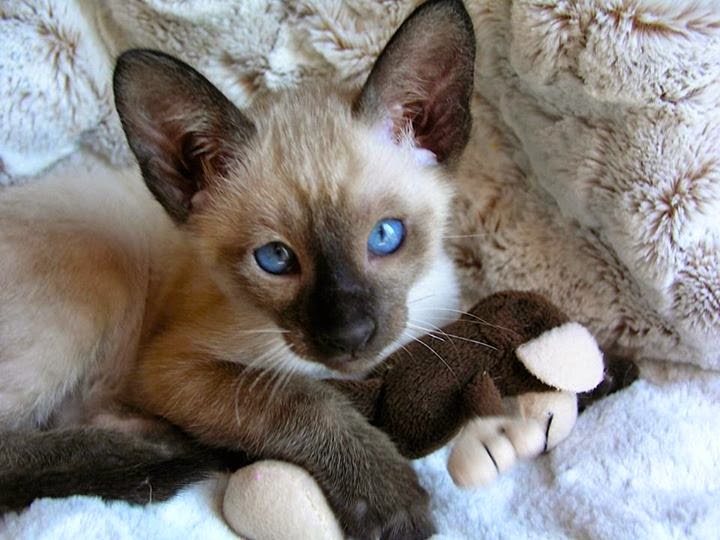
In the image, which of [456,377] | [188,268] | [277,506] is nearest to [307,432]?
[277,506]

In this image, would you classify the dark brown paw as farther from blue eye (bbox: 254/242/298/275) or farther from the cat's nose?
blue eye (bbox: 254/242/298/275)

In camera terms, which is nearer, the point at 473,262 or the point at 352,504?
the point at 352,504

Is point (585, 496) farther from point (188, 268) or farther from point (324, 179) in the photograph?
point (188, 268)

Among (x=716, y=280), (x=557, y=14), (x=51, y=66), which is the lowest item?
(x=51, y=66)

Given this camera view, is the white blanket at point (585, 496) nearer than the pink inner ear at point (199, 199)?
Yes

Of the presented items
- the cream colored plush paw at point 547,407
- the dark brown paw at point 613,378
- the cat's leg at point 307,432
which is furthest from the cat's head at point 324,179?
the dark brown paw at point 613,378

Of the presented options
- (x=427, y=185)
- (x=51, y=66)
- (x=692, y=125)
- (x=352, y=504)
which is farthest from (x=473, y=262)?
(x=51, y=66)

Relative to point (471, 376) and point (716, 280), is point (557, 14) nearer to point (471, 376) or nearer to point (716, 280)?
point (716, 280)

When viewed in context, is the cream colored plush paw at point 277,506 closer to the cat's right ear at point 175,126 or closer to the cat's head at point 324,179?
the cat's head at point 324,179
